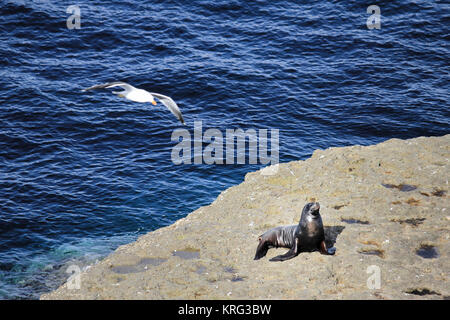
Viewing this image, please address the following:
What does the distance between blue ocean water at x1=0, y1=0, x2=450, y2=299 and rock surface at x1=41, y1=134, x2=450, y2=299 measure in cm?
522

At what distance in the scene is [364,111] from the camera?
2697 centimetres

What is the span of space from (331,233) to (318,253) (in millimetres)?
867

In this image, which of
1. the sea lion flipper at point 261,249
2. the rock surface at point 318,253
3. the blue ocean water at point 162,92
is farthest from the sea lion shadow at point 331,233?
the blue ocean water at point 162,92

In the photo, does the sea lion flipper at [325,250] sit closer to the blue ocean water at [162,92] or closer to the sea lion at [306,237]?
the sea lion at [306,237]

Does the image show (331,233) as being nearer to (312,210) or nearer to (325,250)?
(325,250)

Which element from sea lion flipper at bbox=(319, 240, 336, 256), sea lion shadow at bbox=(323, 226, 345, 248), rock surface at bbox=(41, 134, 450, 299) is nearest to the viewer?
rock surface at bbox=(41, 134, 450, 299)

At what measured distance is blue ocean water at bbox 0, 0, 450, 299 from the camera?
20.3 m

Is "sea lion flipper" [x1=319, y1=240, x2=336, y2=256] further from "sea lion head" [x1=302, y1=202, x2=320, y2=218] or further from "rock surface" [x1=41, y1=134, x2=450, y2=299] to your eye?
"sea lion head" [x1=302, y1=202, x2=320, y2=218]

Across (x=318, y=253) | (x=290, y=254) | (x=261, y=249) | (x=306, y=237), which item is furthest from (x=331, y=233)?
(x=261, y=249)

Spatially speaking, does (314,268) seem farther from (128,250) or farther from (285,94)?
(285,94)

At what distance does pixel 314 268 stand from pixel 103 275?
445 cm

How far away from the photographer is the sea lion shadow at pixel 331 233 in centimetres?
1243

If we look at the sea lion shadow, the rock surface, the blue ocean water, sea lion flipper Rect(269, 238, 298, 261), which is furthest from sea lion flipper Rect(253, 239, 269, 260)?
the blue ocean water

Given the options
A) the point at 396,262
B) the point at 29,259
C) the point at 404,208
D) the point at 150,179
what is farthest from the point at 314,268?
the point at 150,179
